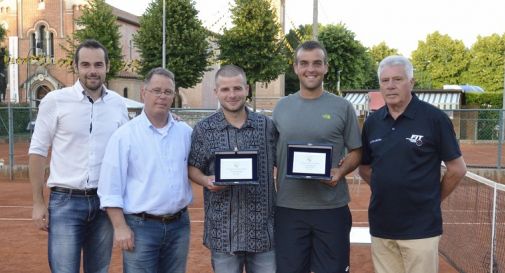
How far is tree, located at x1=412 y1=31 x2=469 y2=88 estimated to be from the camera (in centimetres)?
7331

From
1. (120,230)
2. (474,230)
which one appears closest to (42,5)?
(474,230)

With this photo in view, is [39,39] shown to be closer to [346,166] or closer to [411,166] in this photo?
[346,166]

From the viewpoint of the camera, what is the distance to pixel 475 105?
3866cm

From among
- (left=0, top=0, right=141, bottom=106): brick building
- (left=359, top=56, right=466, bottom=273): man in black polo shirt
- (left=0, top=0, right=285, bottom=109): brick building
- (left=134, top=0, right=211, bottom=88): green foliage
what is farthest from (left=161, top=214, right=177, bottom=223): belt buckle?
(left=0, top=0, right=141, bottom=106): brick building

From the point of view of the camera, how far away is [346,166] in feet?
13.3

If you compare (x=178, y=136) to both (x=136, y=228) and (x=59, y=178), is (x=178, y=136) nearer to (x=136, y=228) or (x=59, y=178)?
(x=136, y=228)

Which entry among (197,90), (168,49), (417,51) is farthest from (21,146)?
A: (417,51)

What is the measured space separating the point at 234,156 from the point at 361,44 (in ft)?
144

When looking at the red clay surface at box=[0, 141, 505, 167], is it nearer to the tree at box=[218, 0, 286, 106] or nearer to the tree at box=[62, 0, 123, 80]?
the tree at box=[62, 0, 123, 80]

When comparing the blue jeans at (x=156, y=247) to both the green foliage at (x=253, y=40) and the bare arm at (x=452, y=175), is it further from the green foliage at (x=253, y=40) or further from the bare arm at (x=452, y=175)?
the green foliage at (x=253, y=40)

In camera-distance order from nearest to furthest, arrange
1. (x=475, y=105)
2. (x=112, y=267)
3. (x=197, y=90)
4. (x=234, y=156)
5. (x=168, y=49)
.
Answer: (x=234, y=156), (x=112, y=267), (x=168, y=49), (x=475, y=105), (x=197, y=90)

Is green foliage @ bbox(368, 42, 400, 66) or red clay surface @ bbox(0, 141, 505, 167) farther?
green foliage @ bbox(368, 42, 400, 66)

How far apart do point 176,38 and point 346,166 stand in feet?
97.5

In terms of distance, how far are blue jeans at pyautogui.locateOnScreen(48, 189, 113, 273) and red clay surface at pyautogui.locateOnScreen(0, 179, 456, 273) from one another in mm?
2786
